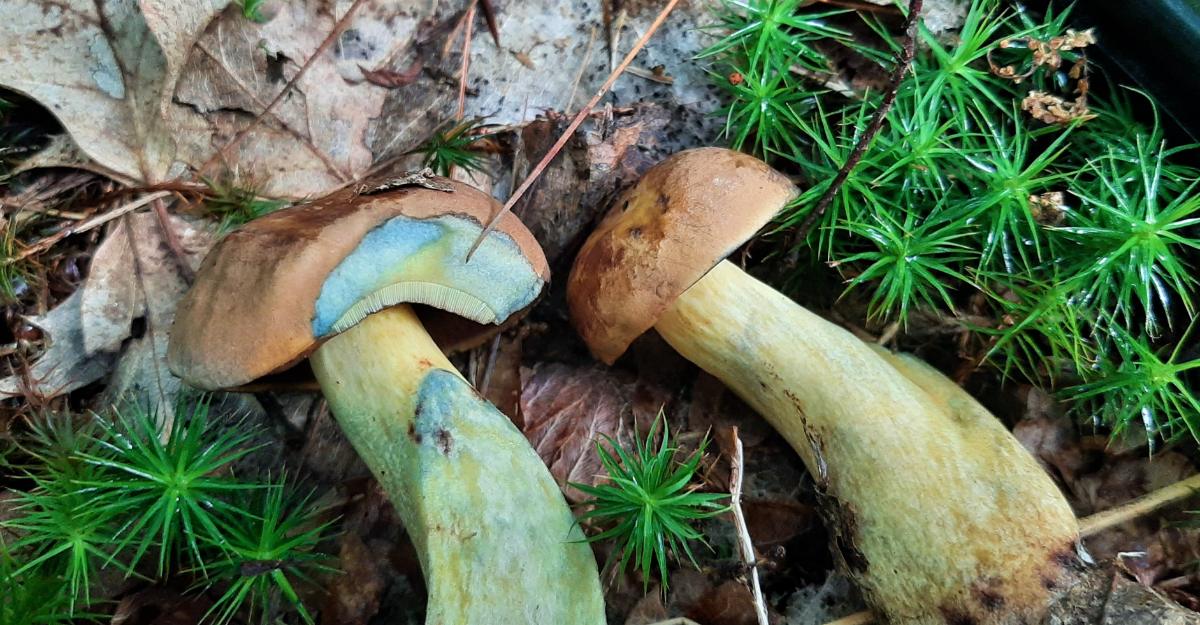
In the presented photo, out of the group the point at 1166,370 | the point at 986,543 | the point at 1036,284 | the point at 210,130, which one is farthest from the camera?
the point at 210,130

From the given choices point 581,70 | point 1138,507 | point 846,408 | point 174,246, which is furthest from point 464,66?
point 1138,507

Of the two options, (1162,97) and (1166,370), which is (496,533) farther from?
(1162,97)

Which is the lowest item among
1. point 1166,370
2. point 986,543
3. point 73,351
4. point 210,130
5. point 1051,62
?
point 73,351

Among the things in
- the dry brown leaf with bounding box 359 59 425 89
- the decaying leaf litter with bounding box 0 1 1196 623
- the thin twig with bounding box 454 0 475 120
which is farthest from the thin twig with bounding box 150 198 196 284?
the thin twig with bounding box 454 0 475 120

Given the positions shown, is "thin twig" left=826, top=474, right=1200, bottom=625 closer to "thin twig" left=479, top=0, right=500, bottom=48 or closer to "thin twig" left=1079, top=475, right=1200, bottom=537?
"thin twig" left=1079, top=475, right=1200, bottom=537

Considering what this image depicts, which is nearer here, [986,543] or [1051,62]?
[986,543]

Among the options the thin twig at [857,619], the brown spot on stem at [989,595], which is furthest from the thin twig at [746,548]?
the brown spot on stem at [989,595]

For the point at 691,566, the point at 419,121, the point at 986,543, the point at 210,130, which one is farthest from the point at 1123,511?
the point at 210,130
